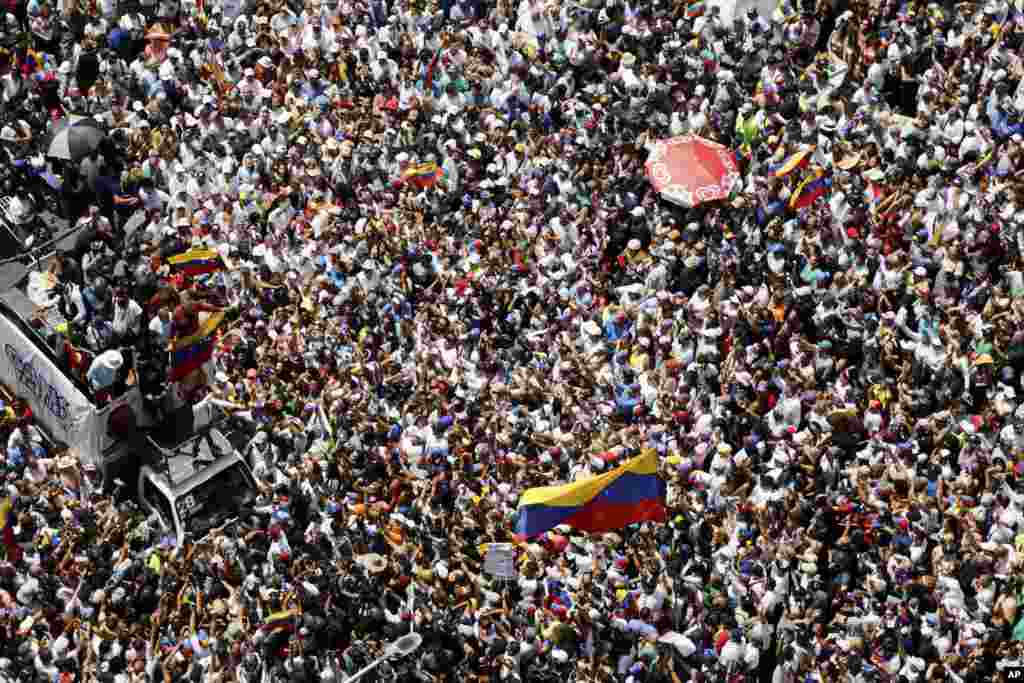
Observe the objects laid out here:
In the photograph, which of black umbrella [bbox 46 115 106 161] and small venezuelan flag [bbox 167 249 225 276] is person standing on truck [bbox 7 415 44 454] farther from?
black umbrella [bbox 46 115 106 161]

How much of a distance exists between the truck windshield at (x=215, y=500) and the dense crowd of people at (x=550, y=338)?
0.30 meters

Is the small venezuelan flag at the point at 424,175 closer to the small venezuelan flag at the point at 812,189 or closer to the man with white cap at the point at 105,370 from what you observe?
the small venezuelan flag at the point at 812,189

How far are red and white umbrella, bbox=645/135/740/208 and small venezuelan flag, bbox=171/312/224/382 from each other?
6.73 m

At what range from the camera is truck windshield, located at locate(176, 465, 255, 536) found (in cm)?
2622

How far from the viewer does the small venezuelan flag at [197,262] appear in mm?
30016

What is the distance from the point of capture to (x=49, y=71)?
35094 mm

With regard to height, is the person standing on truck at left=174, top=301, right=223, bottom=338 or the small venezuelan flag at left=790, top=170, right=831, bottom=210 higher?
the small venezuelan flag at left=790, top=170, right=831, bottom=210

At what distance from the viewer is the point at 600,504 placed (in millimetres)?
24000

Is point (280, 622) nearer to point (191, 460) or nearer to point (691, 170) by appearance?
point (191, 460)

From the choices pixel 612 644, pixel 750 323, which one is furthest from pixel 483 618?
pixel 750 323

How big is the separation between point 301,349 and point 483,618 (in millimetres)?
5985

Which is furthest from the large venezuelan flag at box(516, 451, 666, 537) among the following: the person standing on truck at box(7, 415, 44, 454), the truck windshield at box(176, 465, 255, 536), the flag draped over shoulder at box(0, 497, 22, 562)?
the person standing on truck at box(7, 415, 44, 454)

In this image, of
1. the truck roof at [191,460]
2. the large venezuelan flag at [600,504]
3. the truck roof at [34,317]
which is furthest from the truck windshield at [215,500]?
the large venezuelan flag at [600,504]

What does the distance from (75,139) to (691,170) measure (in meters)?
10.4
